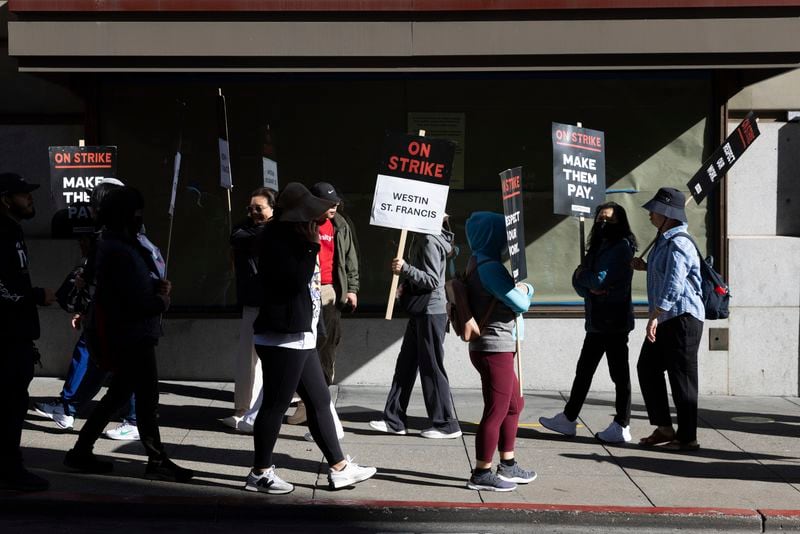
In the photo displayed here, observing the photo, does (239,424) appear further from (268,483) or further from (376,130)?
(376,130)

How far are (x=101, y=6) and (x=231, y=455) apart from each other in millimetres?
3983

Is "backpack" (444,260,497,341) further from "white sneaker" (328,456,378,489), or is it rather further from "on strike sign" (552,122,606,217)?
"on strike sign" (552,122,606,217)

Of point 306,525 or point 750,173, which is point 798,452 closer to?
point 750,173

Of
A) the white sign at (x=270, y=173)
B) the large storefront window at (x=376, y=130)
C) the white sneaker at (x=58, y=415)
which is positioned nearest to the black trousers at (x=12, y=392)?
the white sneaker at (x=58, y=415)

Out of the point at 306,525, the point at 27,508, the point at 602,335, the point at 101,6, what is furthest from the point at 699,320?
the point at 101,6

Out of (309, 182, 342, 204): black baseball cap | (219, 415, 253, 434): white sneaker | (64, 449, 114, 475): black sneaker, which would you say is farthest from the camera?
(219, 415, 253, 434): white sneaker

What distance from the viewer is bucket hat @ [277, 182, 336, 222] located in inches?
253

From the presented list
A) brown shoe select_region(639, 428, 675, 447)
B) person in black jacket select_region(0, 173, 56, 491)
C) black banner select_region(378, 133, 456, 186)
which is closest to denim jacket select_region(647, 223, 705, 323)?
brown shoe select_region(639, 428, 675, 447)

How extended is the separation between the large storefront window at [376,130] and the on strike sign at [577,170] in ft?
4.95

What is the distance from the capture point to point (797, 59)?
920cm

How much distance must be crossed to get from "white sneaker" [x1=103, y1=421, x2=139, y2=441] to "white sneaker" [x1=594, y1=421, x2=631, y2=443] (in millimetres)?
3527

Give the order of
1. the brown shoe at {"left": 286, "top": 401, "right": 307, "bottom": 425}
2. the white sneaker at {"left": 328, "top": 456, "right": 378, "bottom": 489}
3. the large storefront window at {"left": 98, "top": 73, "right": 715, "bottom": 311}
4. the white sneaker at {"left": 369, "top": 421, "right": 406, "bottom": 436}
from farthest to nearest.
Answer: the large storefront window at {"left": 98, "top": 73, "right": 715, "bottom": 311}, the brown shoe at {"left": 286, "top": 401, "right": 307, "bottom": 425}, the white sneaker at {"left": 369, "top": 421, "right": 406, "bottom": 436}, the white sneaker at {"left": 328, "top": 456, "right": 378, "bottom": 489}

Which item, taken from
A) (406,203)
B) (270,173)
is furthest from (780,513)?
(270,173)

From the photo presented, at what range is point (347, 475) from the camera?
22.3 feet
